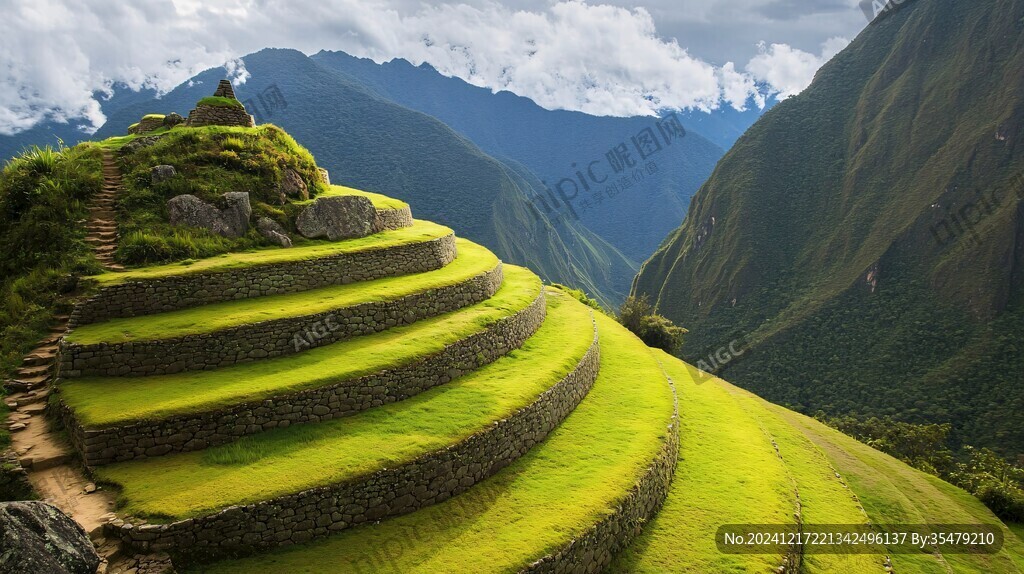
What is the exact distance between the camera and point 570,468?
12.4 metres

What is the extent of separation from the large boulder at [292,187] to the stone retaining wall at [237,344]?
22.0 feet

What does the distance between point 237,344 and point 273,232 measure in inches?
218

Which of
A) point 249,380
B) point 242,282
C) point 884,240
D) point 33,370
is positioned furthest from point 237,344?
point 884,240

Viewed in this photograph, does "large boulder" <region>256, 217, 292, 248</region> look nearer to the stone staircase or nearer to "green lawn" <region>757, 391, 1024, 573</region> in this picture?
the stone staircase

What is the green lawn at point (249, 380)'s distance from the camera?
988 cm

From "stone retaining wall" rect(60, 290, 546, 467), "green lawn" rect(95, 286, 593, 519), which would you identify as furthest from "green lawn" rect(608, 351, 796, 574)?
"stone retaining wall" rect(60, 290, 546, 467)

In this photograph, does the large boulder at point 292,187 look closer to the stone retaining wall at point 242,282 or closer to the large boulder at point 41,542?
the stone retaining wall at point 242,282

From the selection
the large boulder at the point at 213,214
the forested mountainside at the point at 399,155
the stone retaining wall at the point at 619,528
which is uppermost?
the forested mountainside at the point at 399,155

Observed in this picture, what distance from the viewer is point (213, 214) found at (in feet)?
51.6

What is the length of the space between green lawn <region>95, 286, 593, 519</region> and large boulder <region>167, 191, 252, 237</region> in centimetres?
827

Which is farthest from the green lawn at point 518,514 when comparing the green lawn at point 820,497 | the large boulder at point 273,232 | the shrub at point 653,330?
the shrub at point 653,330

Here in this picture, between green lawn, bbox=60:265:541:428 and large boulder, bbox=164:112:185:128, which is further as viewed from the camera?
large boulder, bbox=164:112:185:128

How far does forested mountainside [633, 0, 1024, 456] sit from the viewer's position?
257 feet

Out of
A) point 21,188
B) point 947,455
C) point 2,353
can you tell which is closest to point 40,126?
point 21,188
